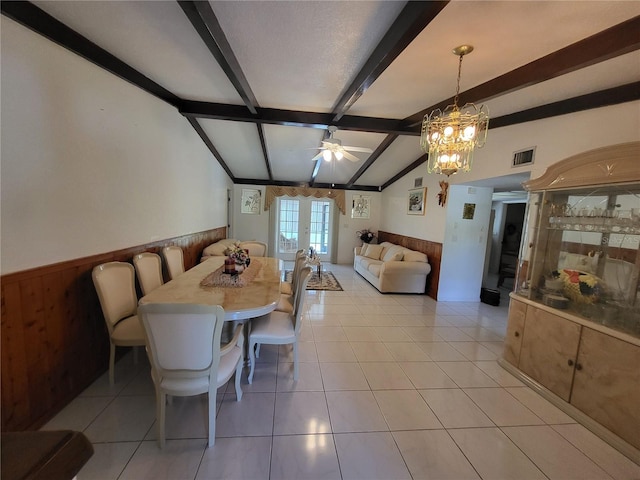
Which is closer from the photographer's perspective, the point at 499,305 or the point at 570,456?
the point at 570,456

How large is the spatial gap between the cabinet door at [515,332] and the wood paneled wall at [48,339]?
381 centimetres

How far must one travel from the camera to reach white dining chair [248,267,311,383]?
7.11 ft

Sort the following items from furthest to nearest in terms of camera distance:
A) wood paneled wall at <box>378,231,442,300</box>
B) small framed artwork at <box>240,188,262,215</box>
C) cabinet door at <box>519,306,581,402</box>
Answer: small framed artwork at <box>240,188,262,215</box> < wood paneled wall at <box>378,231,442,300</box> < cabinet door at <box>519,306,581,402</box>

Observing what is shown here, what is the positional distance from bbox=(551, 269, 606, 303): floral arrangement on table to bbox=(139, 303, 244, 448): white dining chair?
283 cm

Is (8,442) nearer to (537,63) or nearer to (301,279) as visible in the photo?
(301,279)

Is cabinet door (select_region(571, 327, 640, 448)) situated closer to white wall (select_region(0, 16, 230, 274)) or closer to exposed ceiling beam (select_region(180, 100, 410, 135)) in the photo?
exposed ceiling beam (select_region(180, 100, 410, 135))

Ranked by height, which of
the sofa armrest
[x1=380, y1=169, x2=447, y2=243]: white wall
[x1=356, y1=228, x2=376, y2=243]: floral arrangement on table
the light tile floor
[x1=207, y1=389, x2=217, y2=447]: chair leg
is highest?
[x1=380, y1=169, x2=447, y2=243]: white wall

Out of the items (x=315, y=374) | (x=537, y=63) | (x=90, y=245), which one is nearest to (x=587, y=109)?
(x=537, y=63)

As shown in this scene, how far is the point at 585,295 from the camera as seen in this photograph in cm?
217

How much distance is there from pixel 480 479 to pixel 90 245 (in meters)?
3.15

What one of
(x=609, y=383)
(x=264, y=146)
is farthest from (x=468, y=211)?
(x=264, y=146)

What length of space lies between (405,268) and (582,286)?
9.03 feet

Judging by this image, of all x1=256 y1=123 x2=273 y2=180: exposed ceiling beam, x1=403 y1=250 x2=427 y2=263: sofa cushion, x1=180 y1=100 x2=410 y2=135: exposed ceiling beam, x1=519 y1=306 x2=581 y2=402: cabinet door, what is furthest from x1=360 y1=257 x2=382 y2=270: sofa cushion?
x1=519 y1=306 x2=581 y2=402: cabinet door

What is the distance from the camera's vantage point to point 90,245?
211 cm
